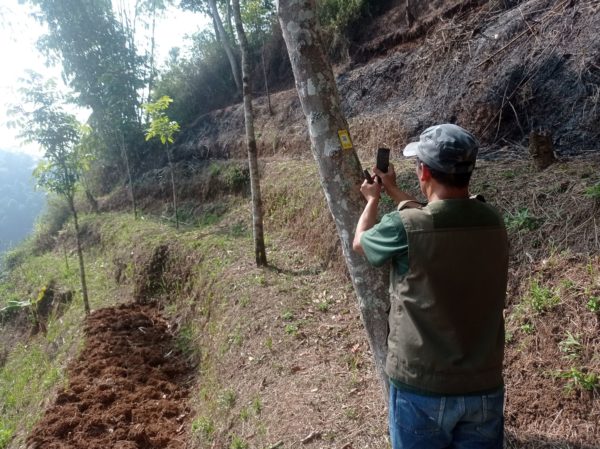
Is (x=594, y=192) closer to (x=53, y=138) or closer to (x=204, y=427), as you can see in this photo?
(x=204, y=427)

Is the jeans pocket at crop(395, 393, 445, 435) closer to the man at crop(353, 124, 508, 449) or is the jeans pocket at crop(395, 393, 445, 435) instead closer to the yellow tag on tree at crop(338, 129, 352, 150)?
the man at crop(353, 124, 508, 449)

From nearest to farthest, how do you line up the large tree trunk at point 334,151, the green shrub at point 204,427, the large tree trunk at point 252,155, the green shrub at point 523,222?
the large tree trunk at point 334,151 → the green shrub at point 523,222 → the green shrub at point 204,427 → the large tree trunk at point 252,155

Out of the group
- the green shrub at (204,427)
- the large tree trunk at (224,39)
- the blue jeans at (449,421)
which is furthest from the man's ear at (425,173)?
the large tree trunk at (224,39)

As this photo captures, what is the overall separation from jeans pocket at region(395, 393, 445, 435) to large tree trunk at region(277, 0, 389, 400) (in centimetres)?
86

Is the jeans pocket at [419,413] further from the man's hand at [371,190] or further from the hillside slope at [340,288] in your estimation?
the hillside slope at [340,288]

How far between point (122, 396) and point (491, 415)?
5.20m

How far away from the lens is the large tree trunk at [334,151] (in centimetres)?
267

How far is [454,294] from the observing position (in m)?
1.69

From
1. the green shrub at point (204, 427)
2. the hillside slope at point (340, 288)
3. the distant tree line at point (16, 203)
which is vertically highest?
the distant tree line at point (16, 203)

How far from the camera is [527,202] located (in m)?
4.11

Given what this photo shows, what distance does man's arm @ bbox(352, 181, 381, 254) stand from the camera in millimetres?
2139

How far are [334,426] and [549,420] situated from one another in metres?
1.64

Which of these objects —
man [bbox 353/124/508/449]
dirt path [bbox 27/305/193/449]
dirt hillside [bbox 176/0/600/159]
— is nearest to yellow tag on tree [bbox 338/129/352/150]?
man [bbox 353/124/508/449]

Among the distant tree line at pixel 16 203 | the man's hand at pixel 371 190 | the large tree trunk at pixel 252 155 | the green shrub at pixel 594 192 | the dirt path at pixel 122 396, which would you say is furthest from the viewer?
the distant tree line at pixel 16 203
